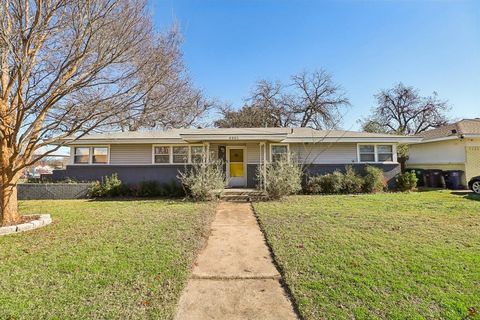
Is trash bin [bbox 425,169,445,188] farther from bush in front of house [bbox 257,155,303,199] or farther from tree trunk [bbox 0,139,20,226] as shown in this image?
tree trunk [bbox 0,139,20,226]

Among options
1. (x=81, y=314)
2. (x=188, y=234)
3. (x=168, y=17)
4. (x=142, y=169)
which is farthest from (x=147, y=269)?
(x=142, y=169)

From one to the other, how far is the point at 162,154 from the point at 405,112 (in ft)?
110

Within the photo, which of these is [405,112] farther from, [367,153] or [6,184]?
[6,184]

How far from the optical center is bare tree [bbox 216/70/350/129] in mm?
31438

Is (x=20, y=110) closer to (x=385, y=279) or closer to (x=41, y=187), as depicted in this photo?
(x=385, y=279)

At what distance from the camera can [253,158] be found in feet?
46.3

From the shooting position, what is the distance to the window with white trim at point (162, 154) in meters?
14.1

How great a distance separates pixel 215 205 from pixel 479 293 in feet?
24.7

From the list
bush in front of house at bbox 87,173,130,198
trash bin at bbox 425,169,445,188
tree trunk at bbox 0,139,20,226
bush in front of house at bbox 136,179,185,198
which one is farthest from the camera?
trash bin at bbox 425,169,445,188

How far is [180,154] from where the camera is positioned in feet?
46.3

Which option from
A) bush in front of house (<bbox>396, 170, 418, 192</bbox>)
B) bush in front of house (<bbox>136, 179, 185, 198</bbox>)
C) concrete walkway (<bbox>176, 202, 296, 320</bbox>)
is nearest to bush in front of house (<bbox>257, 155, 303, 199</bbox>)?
bush in front of house (<bbox>136, 179, 185, 198</bbox>)

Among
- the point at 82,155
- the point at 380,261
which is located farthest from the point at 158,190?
the point at 380,261

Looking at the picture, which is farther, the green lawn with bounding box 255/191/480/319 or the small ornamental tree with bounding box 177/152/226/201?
the small ornamental tree with bounding box 177/152/226/201

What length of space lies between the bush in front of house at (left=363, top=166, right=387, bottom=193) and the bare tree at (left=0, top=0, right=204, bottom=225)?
10824mm
